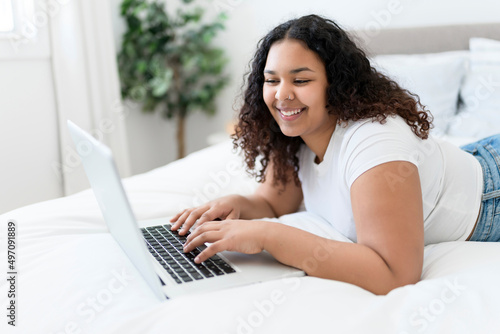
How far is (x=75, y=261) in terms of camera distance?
106cm

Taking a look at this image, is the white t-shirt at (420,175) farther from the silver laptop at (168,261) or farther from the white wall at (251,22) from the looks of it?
the white wall at (251,22)

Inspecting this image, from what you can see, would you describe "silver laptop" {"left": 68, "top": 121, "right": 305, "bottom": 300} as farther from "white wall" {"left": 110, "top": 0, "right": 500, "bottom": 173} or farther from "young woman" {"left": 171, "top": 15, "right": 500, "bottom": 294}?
"white wall" {"left": 110, "top": 0, "right": 500, "bottom": 173}

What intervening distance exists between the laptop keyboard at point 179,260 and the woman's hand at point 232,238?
2cm

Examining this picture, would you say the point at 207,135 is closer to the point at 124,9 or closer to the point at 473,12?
the point at 124,9

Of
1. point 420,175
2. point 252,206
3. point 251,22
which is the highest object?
point 251,22

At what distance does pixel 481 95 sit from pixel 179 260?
1591 millimetres

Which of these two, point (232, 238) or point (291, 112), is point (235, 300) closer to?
point (232, 238)

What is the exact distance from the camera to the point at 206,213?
1236mm

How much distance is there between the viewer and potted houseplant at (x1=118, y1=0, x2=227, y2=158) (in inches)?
117

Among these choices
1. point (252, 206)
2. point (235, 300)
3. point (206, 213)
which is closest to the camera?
point (235, 300)

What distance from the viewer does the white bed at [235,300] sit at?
0.81 m

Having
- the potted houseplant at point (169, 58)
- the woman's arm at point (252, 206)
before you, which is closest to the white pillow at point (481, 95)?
the woman's arm at point (252, 206)

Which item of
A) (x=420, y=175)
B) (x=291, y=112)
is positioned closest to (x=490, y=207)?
(x=420, y=175)

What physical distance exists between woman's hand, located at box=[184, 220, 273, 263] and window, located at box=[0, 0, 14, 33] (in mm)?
1783
